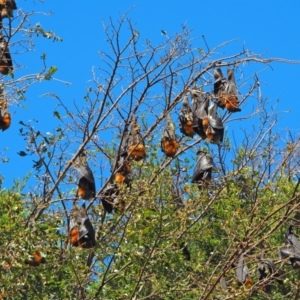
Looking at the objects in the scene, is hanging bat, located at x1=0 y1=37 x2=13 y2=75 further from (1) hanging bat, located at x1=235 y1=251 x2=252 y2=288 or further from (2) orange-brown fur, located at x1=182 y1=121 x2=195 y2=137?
(1) hanging bat, located at x1=235 y1=251 x2=252 y2=288

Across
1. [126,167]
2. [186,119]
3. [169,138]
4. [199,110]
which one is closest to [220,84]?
[199,110]

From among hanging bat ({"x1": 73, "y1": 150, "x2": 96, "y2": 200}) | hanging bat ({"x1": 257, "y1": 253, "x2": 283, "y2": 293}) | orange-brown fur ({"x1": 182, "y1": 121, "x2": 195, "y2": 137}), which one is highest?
orange-brown fur ({"x1": 182, "y1": 121, "x2": 195, "y2": 137})

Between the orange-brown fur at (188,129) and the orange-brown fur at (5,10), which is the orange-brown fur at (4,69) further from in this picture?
the orange-brown fur at (188,129)

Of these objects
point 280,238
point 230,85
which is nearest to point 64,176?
point 230,85

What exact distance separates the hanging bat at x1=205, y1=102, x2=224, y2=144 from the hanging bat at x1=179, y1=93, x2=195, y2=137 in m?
0.16

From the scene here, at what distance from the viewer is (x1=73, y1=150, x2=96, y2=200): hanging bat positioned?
799cm

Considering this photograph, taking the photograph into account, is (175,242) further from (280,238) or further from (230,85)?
(280,238)

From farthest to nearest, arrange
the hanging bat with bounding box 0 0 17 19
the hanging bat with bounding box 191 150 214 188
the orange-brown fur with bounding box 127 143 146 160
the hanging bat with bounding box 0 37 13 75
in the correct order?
the hanging bat with bounding box 191 150 214 188 < the orange-brown fur with bounding box 127 143 146 160 < the hanging bat with bounding box 0 0 17 19 < the hanging bat with bounding box 0 37 13 75

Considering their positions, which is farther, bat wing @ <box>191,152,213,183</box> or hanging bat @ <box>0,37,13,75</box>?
bat wing @ <box>191,152,213,183</box>

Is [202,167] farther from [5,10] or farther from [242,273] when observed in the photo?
[5,10]

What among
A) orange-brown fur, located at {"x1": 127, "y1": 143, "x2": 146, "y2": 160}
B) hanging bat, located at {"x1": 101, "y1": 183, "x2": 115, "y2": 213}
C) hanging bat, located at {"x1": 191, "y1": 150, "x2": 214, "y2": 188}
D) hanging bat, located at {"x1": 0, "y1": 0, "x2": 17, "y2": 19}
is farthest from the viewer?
hanging bat, located at {"x1": 191, "y1": 150, "x2": 214, "y2": 188}

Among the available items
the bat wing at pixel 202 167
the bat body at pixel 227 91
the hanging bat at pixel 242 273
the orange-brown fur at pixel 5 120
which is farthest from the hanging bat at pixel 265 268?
the orange-brown fur at pixel 5 120

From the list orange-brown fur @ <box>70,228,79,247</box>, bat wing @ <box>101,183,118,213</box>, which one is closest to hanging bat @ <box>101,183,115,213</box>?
bat wing @ <box>101,183,118,213</box>

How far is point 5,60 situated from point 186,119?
186 cm
